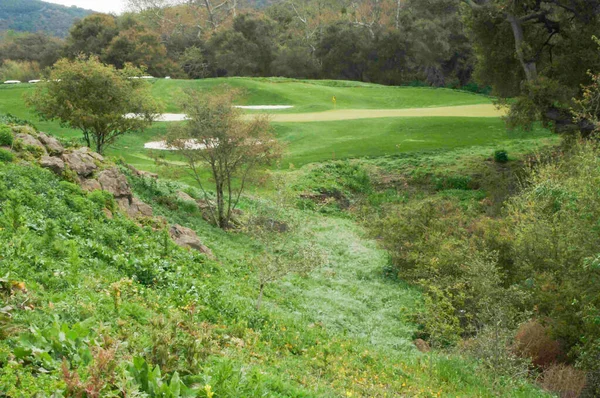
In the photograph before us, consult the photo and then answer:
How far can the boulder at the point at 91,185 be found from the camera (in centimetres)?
1506

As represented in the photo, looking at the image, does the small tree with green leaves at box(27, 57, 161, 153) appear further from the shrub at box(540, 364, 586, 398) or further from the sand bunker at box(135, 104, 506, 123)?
the shrub at box(540, 364, 586, 398)

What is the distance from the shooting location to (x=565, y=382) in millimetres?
11641

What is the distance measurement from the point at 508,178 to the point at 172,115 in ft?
80.6

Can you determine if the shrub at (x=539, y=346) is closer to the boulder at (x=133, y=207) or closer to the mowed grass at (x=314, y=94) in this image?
the boulder at (x=133, y=207)

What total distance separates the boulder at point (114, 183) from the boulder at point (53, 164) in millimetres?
1292

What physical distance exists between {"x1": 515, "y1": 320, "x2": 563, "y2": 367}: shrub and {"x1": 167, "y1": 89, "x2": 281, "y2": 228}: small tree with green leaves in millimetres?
11118

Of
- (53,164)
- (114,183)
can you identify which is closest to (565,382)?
(114,183)

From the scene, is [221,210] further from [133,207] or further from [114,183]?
[114,183]

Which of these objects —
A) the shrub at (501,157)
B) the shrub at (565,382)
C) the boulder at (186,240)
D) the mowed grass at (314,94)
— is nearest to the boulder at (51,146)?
the boulder at (186,240)

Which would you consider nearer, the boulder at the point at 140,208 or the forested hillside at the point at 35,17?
the boulder at the point at 140,208

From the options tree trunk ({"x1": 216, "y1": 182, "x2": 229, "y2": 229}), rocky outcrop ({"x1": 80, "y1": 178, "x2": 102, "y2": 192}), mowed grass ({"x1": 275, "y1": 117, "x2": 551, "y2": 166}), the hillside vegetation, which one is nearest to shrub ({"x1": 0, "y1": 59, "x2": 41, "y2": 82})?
mowed grass ({"x1": 275, "y1": 117, "x2": 551, "y2": 166})

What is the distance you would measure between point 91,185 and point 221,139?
5.81 meters

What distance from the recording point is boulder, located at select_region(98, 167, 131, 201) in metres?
15.8

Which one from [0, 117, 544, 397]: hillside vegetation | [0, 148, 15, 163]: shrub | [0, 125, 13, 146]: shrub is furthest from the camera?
[0, 125, 13, 146]: shrub
